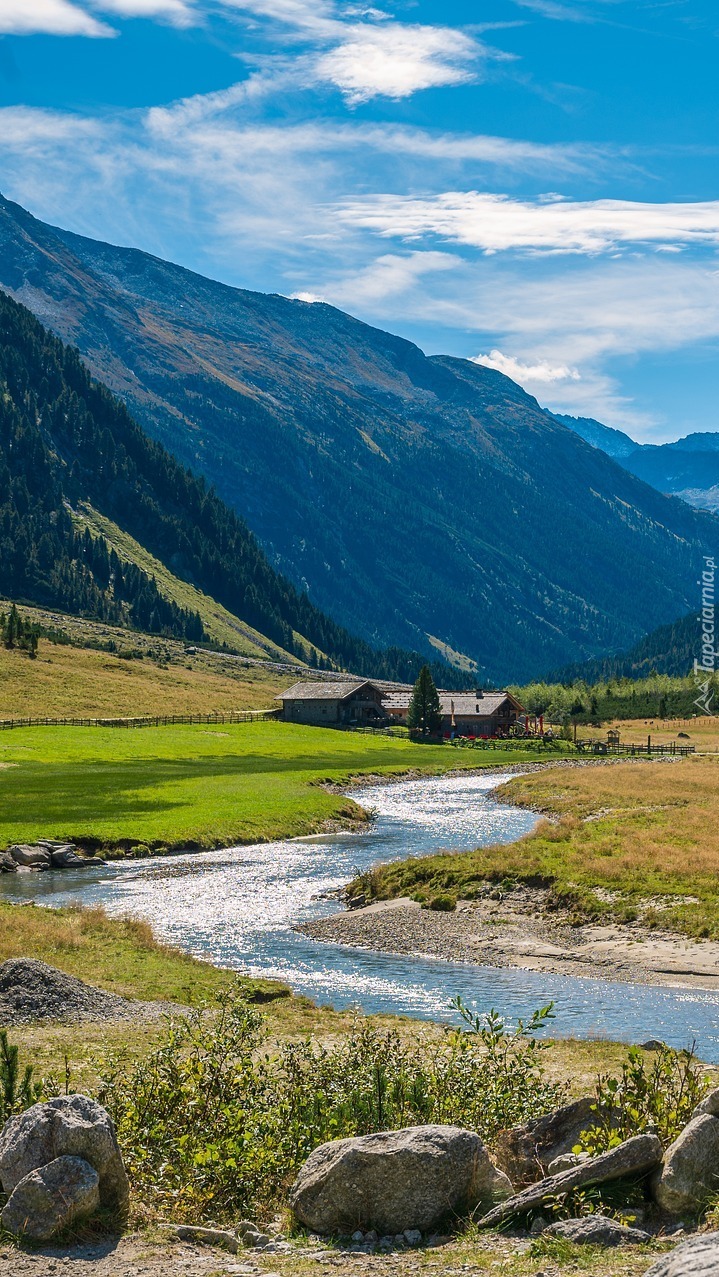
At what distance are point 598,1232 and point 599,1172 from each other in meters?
0.94

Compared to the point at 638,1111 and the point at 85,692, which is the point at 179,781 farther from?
the point at 638,1111

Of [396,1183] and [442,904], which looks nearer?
[396,1183]

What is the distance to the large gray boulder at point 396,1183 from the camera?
47.3 ft

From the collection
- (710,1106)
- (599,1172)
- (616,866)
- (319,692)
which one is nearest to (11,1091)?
(599,1172)

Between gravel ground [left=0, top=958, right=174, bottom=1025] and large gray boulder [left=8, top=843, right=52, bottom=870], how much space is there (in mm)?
31884

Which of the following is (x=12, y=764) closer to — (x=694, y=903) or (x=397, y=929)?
(x=397, y=929)

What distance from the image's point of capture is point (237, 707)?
18725cm

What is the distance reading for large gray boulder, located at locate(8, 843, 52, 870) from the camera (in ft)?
203

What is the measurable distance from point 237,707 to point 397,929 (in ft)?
470

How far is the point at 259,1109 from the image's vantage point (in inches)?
709

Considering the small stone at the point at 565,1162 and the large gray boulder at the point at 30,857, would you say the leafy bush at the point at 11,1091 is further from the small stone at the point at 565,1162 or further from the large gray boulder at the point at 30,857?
the large gray boulder at the point at 30,857

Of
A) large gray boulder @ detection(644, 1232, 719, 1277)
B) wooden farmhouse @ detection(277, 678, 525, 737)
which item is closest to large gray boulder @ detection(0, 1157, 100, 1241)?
large gray boulder @ detection(644, 1232, 719, 1277)

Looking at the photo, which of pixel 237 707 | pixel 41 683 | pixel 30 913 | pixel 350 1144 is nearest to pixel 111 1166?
pixel 350 1144

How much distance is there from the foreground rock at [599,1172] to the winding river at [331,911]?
45.7ft
